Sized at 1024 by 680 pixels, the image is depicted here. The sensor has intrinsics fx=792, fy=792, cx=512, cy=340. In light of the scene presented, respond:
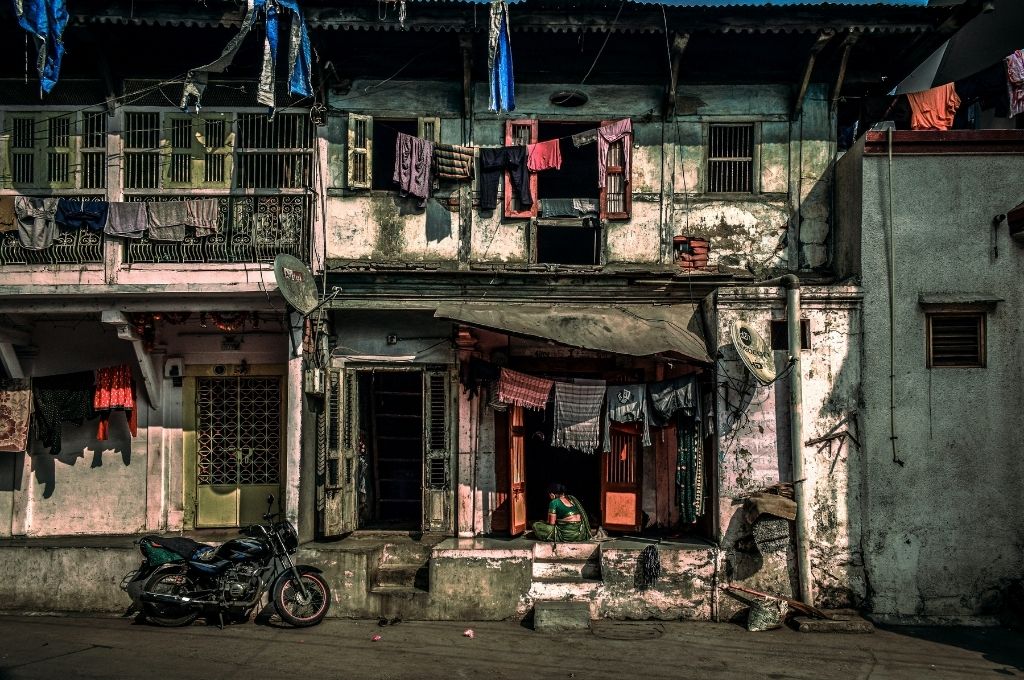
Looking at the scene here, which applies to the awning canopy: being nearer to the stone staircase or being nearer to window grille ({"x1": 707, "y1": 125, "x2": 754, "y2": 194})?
window grille ({"x1": 707, "y1": 125, "x2": 754, "y2": 194})

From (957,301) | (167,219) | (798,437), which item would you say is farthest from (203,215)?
(957,301)

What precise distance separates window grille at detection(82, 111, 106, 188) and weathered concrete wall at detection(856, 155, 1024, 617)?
10.3m

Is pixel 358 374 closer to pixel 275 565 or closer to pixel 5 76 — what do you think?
pixel 275 565

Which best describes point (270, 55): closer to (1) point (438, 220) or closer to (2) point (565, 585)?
(1) point (438, 220)

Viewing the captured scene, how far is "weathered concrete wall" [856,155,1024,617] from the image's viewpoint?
9.66 meters

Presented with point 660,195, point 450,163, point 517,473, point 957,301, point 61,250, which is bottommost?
point 517,473

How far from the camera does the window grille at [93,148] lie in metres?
11.1

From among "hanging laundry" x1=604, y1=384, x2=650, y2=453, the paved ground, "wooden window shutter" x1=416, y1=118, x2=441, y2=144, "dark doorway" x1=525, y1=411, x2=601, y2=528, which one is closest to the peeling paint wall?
"wooden window shutter" x1=416, y1=118, x2=441, y2=144

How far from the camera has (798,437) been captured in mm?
9789

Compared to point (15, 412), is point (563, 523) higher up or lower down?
lower down

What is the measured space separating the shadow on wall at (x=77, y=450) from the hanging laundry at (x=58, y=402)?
200 millimetres

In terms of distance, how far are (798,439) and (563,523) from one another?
323 centimetres

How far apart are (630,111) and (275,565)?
770 cm

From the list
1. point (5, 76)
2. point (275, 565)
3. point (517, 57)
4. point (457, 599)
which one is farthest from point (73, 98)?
point (457, 599)
